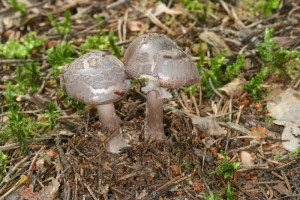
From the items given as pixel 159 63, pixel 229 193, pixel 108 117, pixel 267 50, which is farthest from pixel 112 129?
pixel 267 50

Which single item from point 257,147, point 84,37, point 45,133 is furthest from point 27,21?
point 257,147

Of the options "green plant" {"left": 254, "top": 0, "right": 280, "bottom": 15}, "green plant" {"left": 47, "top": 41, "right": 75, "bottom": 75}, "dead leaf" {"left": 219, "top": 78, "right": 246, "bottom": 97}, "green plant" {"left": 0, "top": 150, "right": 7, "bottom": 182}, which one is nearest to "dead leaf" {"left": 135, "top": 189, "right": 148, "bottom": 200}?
"green plant" {"left": 0, "top": 150, "right": 7, "bottom": 182}

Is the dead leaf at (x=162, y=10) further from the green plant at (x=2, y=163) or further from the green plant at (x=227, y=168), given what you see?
the green plant at (x=2, y=163)

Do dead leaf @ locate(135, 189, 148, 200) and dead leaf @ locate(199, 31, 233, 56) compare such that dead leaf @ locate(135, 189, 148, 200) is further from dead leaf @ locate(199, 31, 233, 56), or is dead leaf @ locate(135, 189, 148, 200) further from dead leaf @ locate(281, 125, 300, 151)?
dead leaf @ locate(199, 31, 233, 56)

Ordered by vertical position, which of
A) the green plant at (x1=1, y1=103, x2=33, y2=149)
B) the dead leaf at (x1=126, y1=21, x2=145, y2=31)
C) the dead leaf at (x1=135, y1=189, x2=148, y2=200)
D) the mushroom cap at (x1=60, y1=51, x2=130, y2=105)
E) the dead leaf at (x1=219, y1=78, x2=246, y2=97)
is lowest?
the dead leaf at (x1=135, y1=189, x2=148, y2=200)

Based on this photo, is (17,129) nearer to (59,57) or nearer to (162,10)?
(59,57)
